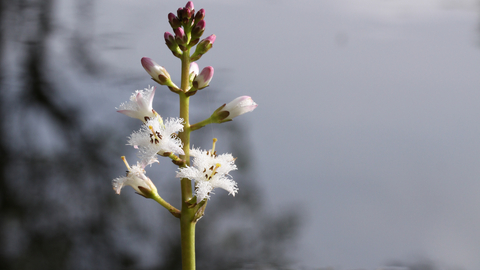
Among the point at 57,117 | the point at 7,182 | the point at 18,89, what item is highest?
the point at 18,89

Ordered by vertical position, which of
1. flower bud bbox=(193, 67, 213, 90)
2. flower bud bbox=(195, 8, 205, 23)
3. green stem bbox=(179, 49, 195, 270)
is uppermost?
flower bud bbox=(195, 8, 205, 23)

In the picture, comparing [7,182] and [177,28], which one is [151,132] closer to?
[177,28]

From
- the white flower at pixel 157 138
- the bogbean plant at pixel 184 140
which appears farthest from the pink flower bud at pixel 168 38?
the white flower at pixel 157 138

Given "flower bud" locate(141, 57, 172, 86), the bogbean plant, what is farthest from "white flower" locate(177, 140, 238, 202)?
"flower bud" locate(141, 57, 172, 86)

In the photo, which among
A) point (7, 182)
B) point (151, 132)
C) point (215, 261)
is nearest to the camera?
point (151, 132)

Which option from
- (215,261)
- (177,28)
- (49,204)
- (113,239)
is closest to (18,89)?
(49,204)

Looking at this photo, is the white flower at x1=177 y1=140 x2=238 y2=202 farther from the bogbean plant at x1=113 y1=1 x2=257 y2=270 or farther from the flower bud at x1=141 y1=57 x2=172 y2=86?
the flower bud at x1=141 y1=57 x2=172 y2=86

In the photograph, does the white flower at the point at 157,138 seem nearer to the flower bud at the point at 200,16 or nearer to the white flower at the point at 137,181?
the white flower at the point at 137,181
